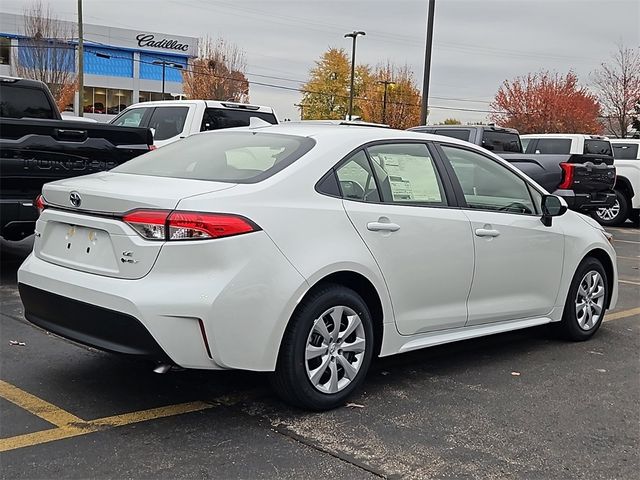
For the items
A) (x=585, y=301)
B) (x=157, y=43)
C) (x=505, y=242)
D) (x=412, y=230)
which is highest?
(x=157, y=43)

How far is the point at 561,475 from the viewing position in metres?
3.50

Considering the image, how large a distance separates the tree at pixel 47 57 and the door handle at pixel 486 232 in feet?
126

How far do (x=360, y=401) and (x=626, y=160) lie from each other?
46.6 ft

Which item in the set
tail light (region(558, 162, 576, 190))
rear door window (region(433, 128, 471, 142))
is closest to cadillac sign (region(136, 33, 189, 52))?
rear door window (region(433, 128, 471, 142))

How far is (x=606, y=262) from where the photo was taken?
6.26 meters

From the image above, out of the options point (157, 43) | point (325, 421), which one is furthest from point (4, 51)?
point (325, 421)

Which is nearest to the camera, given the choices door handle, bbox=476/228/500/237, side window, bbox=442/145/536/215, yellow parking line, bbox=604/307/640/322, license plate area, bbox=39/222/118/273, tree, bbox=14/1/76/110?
license plate area, bbox=39/222/118/273

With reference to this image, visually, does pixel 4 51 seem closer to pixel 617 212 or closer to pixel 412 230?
pixel 617 212

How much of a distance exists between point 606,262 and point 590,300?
0.41 meters

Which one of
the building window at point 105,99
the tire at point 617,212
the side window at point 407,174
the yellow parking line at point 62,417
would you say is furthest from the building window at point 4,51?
the yellow parking line at point 62,417

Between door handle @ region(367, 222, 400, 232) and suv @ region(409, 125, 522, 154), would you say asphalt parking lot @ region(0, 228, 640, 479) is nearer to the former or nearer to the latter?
door handle @ region(367, 222, 400, 232)

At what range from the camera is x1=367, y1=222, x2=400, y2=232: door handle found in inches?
170

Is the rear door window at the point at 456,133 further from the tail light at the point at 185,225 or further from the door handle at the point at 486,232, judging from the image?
the tail light at the point at 185,225

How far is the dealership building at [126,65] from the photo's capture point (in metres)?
61.4
